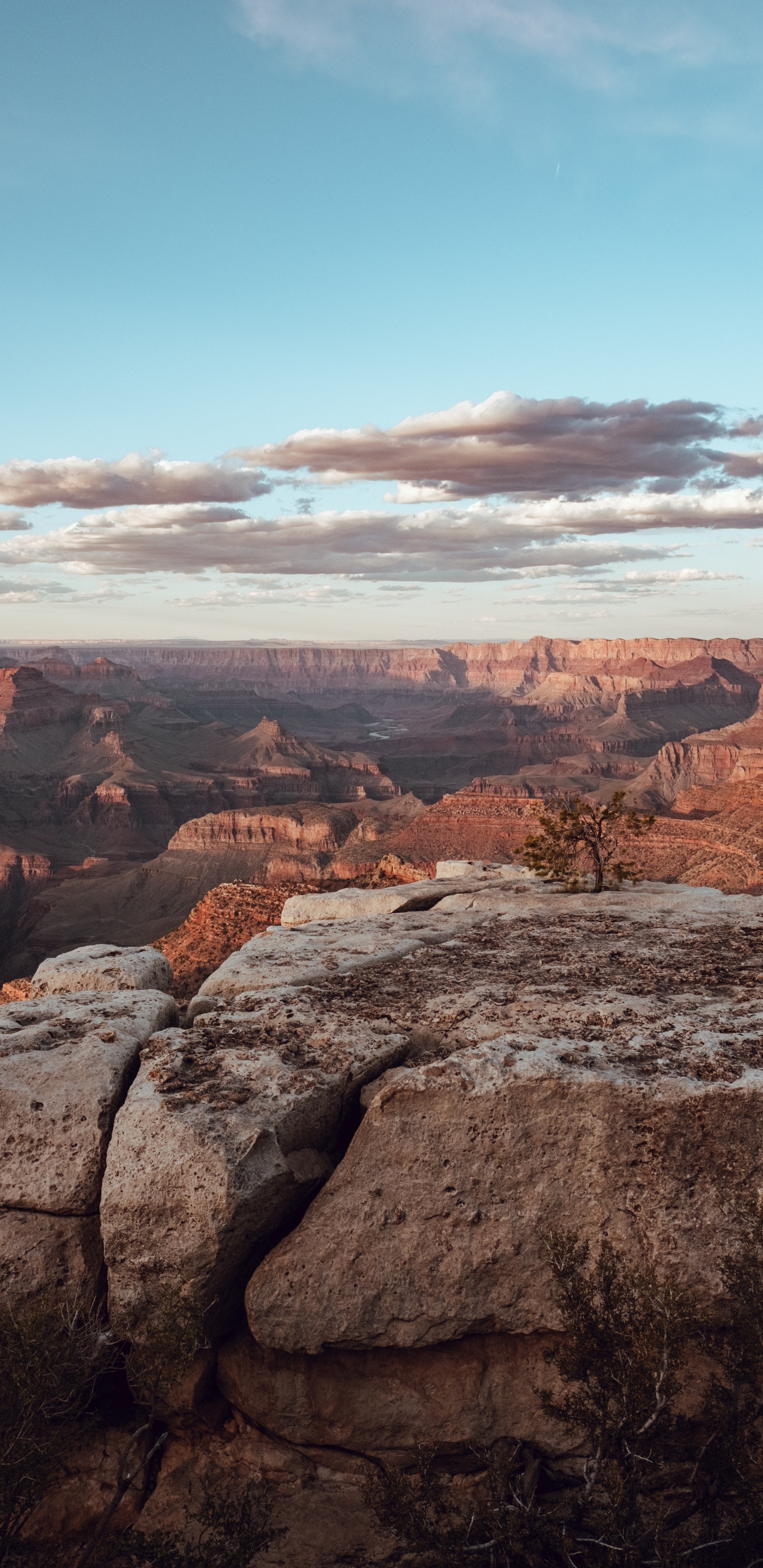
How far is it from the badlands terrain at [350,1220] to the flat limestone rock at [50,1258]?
23mm

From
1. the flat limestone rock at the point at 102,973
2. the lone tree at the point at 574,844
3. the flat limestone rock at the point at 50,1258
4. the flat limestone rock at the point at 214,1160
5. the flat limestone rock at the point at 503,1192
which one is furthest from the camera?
the lone tree at the point at 574,844

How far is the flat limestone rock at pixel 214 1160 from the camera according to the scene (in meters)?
8.22

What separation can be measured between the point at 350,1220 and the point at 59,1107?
297cm

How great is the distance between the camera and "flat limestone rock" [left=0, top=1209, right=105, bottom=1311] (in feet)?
27.9

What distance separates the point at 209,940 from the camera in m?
39.5

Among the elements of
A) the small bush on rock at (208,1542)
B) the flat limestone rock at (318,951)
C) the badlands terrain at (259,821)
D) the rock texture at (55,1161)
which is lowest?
the badlands terrain at (259,821)

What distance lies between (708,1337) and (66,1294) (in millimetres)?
5685

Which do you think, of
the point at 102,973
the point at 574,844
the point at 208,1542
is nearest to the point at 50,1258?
the point at 208,1542

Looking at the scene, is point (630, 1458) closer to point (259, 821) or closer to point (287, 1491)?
point (287, 1491)

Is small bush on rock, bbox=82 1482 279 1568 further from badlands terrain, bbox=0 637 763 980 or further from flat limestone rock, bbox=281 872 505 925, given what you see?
badlands terrain, bbox=0 637 763 980

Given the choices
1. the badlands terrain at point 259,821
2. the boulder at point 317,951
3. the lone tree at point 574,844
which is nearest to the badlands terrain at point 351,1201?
the boulder at point 317,951

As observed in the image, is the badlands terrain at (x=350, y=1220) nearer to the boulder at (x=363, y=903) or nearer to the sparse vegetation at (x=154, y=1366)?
the sparse vegetation at (x=154, y=1366)

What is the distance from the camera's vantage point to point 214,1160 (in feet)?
26.9

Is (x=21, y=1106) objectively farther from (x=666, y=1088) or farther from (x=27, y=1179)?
(x=666, y=1088)
